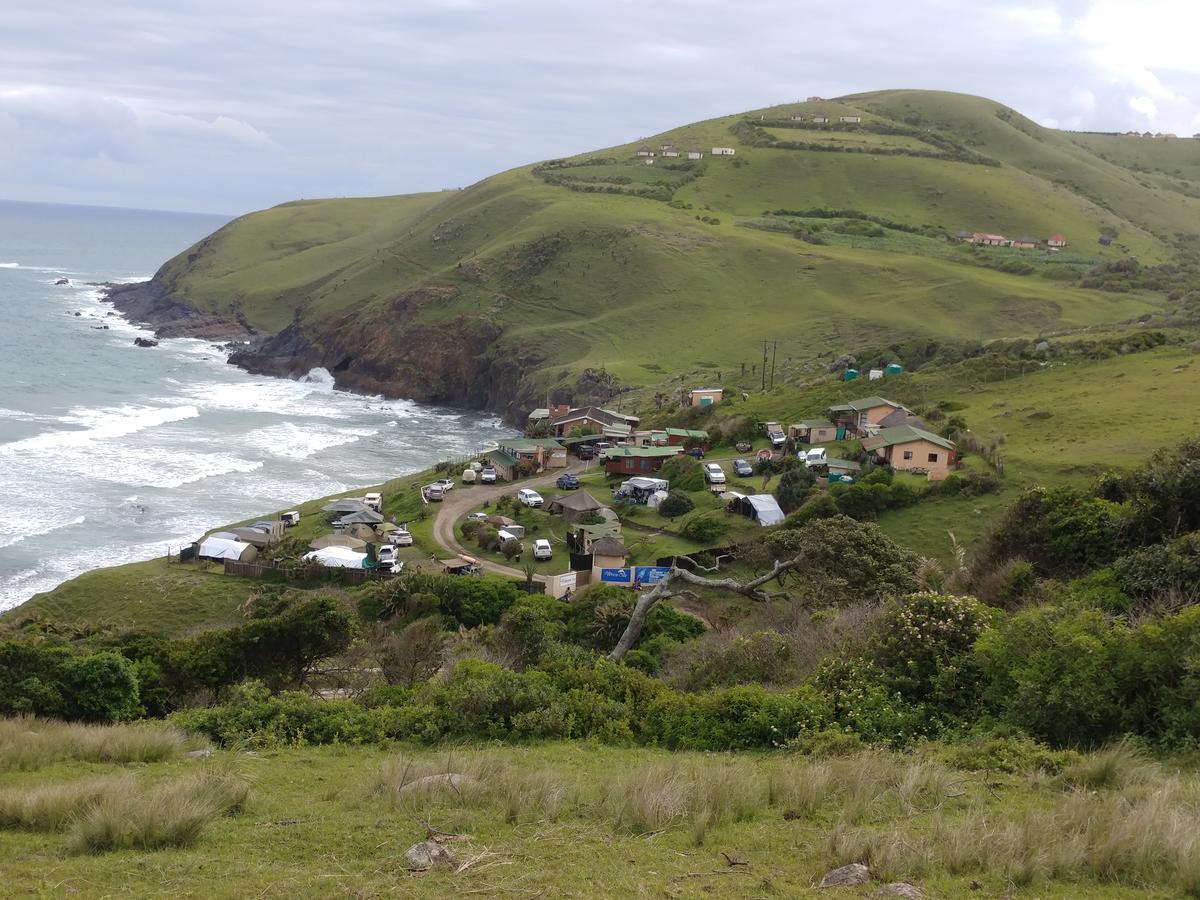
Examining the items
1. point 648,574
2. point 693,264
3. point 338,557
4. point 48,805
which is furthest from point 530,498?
point 693,264

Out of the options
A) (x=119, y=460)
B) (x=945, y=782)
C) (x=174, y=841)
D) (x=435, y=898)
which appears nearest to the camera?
(x=435, y=898)

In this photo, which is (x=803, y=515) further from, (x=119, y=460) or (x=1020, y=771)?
(x=119, y=460)

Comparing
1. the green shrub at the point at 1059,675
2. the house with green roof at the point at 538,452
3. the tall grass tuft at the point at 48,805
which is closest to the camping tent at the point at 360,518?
the house with green roof at the point at 538,452

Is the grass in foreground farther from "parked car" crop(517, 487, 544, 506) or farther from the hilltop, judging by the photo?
the hilltop

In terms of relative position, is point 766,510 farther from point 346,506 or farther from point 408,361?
point 408,361

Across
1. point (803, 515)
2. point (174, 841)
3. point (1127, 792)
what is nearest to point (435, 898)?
point (174, 841)
